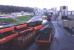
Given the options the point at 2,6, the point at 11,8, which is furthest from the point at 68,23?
the point at 2,6

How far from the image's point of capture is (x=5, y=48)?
7.04 meters

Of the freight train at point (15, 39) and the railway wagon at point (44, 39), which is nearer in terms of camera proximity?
the freight train at point (15, 39)

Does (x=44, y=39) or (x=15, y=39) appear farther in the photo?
(x=44, y=39)

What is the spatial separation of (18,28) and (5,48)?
2662 mm

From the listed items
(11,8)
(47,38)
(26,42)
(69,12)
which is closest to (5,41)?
(26,42)

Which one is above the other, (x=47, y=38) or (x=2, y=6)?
(x=2, y=6)

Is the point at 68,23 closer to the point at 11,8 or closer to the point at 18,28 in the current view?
the point at 11,8

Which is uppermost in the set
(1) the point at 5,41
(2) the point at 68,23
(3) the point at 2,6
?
(3) the point at 2,6

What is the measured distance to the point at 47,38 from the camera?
9.45 metres

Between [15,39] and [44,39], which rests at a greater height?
[15,39]

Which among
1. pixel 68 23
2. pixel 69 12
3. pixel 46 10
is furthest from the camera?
pixel 46 10

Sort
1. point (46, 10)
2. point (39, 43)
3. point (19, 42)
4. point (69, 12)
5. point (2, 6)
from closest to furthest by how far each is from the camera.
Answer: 1. point (19, 42)
2. point (39, 43)
3. point (2, 6)
4. point (69, 12)
5. point (46, 10)

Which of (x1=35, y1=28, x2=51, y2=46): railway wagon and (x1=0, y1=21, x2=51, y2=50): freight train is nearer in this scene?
(x1=0, y1=21, x2=51, y2=50): freight train

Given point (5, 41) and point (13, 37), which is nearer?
point (5, 41)
